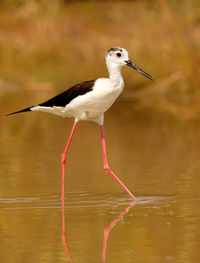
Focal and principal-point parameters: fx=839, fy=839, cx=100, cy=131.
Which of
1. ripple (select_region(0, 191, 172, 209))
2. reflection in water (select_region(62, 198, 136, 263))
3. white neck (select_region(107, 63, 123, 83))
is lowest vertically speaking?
reflection in water (select_region(62, 198, 136, 263))

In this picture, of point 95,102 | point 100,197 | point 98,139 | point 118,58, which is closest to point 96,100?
point 95,102

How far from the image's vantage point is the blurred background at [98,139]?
17.6ft

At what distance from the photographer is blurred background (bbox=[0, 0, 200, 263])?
17.6ft

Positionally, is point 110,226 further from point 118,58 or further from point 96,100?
point 118,58

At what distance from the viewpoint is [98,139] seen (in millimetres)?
10156

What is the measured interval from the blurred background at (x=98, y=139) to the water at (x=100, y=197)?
0.01 meters

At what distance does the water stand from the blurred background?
10 millimetres

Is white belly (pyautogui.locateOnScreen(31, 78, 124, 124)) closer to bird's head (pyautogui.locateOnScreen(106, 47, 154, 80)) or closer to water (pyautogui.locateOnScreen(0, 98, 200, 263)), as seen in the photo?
bird's head (pyautogui.locateOnScreen(106, 47, 154, 80))

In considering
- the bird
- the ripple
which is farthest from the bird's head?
the ripple

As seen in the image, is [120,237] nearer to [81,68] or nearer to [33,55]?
[81,68]

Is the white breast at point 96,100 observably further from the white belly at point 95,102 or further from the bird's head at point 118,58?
the bird's head at point 118,58

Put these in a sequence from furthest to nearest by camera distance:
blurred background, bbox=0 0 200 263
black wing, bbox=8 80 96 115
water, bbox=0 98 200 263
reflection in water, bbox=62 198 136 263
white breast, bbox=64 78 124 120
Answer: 1. black wing, bbox=8 80 96 115
2. white breast, bbox=64 78 124 120
3. blurred background, bbox=0 0 200 263
4. water, bbox=0 98 200 263
5. reflection in water, bbox=62 198 136 263

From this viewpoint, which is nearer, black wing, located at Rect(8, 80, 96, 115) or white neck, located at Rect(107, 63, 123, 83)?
white neck, located at Rect(107, 63, 123, 83)

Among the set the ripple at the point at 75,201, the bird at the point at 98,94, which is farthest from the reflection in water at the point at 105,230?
the bird at the point at 98,94
